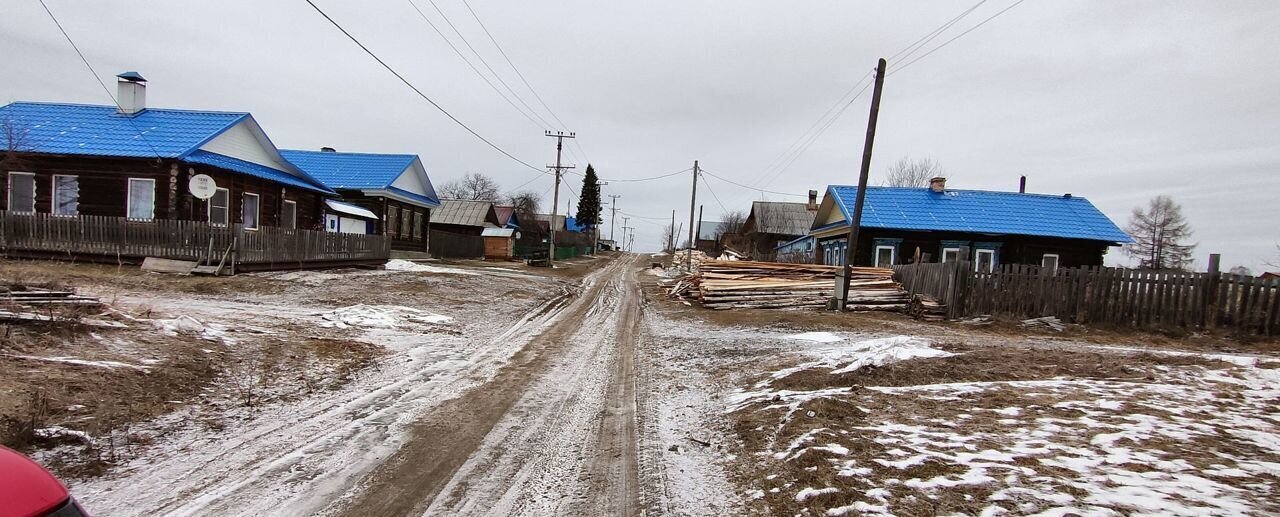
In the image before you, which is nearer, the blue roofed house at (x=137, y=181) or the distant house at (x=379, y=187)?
the blue roofed house at (x=137, y=181)

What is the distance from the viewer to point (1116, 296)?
12930mm

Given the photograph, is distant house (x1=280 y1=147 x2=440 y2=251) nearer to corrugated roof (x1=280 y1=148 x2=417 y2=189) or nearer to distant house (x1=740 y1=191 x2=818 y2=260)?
corrugated roof (x1=280 y1=148 x2=417 y2=189)

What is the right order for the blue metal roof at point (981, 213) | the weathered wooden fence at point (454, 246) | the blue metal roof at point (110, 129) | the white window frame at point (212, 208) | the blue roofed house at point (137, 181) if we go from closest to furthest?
the blue roofed house at point (137, 181), the blue metal roof at point (110, 129), the white window frame at point (212, 208), the blue metal roof at point (981, 213), the weathered wooden fence at point (454, 246)

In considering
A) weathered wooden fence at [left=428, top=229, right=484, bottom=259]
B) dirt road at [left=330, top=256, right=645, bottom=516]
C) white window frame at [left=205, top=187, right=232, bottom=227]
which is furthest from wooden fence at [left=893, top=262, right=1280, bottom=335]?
weathered wooden fence at [left=428, top=229, right=484, bottom=259]

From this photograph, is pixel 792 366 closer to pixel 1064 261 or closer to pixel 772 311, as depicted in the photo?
pixel 772 311

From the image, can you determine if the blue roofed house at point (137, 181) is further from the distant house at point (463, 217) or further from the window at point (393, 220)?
the distant house at point (463, 217)

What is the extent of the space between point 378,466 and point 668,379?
4160mm

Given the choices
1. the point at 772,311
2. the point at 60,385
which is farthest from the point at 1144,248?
the point at 60,385

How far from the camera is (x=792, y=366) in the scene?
7.87 metres

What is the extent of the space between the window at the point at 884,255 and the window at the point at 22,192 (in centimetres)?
2981

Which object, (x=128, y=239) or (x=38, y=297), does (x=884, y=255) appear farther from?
(x=128, y=239)

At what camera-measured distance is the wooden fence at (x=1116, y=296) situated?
38.3 ft

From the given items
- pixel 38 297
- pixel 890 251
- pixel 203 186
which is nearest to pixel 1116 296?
pixel 890 251

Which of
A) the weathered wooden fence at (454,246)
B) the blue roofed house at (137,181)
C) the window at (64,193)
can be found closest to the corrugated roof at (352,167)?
the weathered wooden fence at (454,246)
